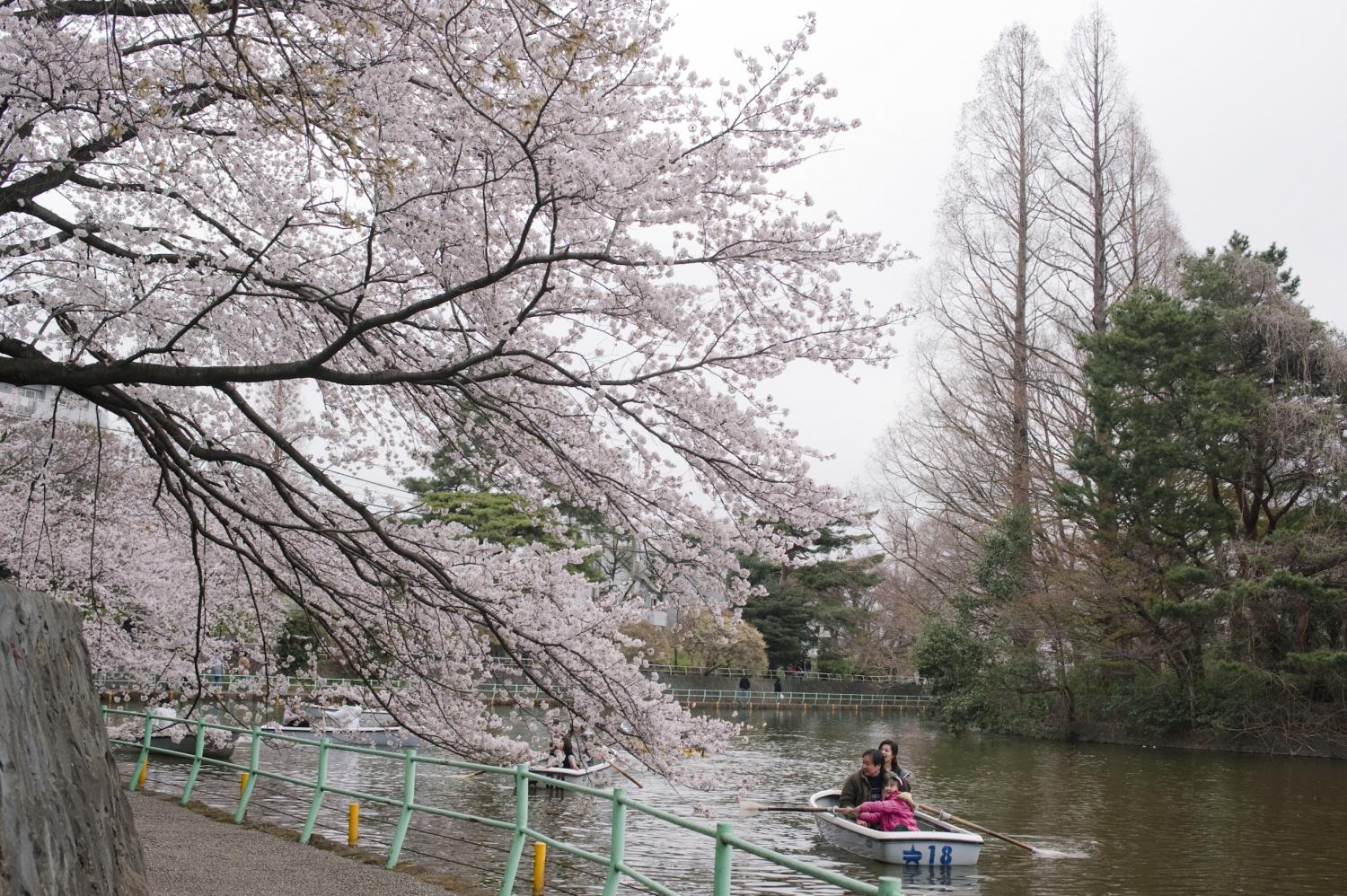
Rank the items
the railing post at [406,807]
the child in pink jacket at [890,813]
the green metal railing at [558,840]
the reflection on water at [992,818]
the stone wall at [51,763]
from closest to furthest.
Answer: the stone wall at [51,763] < the green metal railing at [558,840] < the railing post at [406,807] < the reflection on water at [992,818] < the child in pink jacket at [890,813]

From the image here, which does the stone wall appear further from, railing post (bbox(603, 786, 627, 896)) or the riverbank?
the riverbank

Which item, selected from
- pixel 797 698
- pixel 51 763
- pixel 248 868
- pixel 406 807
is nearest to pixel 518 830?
pixel 406 807

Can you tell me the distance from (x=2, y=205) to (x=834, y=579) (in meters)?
47.0

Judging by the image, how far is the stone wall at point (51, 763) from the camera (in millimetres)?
3635

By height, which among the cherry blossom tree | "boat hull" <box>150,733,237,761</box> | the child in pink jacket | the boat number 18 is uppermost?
the cherry blossom tree

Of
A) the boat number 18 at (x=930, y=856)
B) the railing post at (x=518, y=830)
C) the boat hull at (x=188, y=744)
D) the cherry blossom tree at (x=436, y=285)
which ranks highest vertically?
the cherry blossom tree at (x=436, y=285)

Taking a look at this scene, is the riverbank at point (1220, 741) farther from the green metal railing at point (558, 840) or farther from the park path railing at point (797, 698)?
the green metal railing at point (558, 840)

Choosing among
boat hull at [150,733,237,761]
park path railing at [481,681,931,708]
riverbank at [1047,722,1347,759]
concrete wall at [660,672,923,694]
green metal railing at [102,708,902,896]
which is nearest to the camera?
green metal railing at [102,708,902,896]

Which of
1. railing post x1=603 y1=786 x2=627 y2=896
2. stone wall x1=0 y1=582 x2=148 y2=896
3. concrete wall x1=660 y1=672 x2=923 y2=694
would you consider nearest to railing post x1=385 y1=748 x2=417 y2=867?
railing post x1=603 y1=786 x2=627 y2=896

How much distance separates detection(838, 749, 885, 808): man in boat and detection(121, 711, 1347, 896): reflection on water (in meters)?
0.64

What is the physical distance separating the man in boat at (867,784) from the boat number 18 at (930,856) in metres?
1.06

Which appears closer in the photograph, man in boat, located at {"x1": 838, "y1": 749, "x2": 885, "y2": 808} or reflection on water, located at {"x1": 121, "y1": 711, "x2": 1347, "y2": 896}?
reflection on water, located at {"x1": 121, "y1": 711, "x2": 1347, "y2": 896}

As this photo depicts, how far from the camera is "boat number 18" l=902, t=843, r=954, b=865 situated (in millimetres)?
11703

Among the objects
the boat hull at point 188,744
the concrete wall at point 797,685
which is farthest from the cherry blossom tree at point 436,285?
the concrete wall at point 797,685
